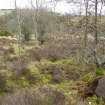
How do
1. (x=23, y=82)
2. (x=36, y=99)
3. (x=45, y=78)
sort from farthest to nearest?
(x=45, y=78), (x=23, y=82), (x=36, y=99)

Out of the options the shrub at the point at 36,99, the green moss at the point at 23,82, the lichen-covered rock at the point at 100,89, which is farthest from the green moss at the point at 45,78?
the shrub at the point at 36,99

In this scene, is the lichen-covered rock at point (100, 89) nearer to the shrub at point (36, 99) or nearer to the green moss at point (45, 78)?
the shrub at point (36, 99)

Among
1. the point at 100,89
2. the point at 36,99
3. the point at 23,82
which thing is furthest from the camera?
the point at 23,82

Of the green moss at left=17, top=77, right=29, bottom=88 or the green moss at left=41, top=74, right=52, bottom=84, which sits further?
the green moss at left=41, top=74, right=52, bottom=84

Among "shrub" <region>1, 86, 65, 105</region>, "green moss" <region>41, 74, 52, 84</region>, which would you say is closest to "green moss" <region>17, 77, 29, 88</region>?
"green moss" <region>41, 74, 52, 84</region>

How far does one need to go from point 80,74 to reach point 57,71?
46.6 inches

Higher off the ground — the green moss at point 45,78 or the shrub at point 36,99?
the shrub at point 36,99

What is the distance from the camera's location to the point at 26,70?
52.6 feet

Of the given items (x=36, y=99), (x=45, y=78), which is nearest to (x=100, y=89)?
(x=36, y=99)

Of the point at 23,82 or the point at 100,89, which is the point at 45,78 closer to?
the point at 23,82

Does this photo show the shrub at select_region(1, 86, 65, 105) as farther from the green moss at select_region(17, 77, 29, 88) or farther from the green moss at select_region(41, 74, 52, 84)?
the green moss at select_region(41, 74, 52, 84)

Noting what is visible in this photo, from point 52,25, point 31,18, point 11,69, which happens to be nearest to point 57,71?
point 11,69

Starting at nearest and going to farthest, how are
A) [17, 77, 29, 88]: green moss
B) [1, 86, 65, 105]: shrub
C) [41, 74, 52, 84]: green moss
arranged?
[1, 86, 65, 105]: shrub, [17, 77, 29, 88]: green moss, [41, 74, 52, 84]: green moss

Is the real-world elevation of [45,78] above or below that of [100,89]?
below
